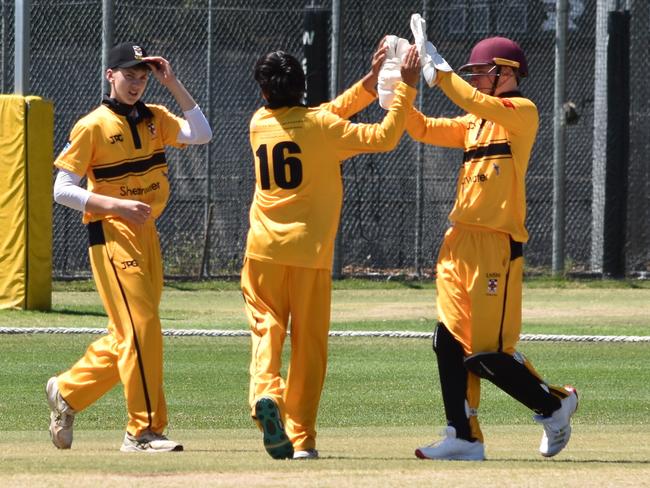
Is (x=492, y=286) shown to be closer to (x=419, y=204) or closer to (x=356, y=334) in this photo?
(x=356, y=334)

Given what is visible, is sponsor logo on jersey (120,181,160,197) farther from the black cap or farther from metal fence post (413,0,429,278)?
metal fence post (413,0,429,278)

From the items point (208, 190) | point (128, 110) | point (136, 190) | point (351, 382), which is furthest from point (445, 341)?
point (208, 190)

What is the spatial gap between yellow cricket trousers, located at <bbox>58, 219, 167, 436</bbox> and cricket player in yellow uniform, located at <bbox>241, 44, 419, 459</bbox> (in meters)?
0.54

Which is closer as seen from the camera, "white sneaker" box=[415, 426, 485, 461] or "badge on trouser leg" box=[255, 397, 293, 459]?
"badge on trouser leg" box=[255, 397, 293, 459]

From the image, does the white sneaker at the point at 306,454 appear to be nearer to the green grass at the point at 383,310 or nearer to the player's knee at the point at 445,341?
the player's knee at the point at 445,341

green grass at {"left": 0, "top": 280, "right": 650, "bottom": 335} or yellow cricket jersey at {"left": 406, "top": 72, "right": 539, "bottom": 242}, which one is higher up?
yellow cricket jersey at {"left": 406, "top": 72, "right": 539, "bottom": 242}

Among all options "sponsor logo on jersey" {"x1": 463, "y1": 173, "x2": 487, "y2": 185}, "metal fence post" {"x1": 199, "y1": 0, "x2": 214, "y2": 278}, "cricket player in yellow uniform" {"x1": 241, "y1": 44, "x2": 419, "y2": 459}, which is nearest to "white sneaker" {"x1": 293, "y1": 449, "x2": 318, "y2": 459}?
"cricket player in yellow uniform" {"x1": 241, "y1": 44, "x2": 419, "y2": 459}

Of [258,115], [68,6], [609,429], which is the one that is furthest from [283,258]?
[68,6]

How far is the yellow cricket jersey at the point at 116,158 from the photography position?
7086 millimetres

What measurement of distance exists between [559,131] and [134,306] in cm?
1263

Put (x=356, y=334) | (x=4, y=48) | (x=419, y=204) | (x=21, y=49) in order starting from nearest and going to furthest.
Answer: (x=356, y=334)
(x=21, y=49)
(x=4, y=48)
(x=419, y=204)

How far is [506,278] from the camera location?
271 inches

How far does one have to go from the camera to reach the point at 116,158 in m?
7.13

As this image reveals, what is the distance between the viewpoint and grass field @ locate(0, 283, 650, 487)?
583 cm
